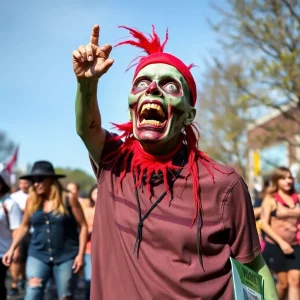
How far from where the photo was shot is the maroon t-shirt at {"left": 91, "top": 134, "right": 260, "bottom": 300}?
97.4 inches

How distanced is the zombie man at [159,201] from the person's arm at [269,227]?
13.9ft

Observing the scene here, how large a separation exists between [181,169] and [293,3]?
12.9 meters

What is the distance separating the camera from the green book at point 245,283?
8.08 ft

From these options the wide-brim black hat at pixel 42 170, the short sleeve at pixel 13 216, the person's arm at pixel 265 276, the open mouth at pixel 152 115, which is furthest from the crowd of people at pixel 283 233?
the open mouth at pixel 152 115

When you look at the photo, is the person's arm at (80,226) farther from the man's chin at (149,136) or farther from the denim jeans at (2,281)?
the man's chin at (149,136)

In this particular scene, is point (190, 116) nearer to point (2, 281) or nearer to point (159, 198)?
point (159, 198)

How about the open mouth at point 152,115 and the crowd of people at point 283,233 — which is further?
the crowd of people at point 283,233

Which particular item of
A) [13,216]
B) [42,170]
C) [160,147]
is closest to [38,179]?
[42,170]

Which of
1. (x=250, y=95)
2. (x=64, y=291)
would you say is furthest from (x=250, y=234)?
(x=250, y=95)

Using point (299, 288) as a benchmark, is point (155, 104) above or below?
above

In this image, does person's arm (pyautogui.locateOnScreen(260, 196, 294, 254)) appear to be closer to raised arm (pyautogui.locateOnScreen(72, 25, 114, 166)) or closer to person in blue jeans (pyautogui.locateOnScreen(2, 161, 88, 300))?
person in blue jeans (pyautogui.locateOnScreen(2, 161, 88, 300))

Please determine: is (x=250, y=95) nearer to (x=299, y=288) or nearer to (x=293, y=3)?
(x=293, y=3)

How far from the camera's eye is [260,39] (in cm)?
1548

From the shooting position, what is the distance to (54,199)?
6.28 meters
